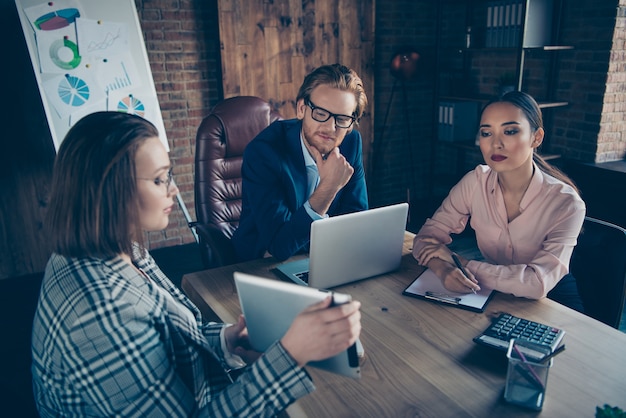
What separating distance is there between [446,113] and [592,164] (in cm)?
119

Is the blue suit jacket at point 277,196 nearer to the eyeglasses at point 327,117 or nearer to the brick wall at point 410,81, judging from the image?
the eyeglasses at point 327,117

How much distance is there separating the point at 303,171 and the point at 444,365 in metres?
1.05

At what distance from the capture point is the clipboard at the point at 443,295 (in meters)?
1.36

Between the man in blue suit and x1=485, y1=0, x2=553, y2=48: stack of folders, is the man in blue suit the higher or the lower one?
the lower one

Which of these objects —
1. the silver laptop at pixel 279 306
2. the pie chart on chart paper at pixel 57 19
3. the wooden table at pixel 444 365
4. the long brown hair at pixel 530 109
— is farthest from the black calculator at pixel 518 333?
the pie chart on chart paper at pixel 57 19

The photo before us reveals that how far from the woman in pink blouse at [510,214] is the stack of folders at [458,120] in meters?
2.34

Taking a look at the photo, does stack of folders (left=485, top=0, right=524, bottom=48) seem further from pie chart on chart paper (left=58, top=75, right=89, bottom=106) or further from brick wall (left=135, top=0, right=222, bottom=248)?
pie chart on chart paper (left=58, top=75, right=89, bottom=106)

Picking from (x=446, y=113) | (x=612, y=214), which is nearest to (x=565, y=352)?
(x=612, y=214)

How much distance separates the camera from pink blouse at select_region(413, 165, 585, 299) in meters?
1.41

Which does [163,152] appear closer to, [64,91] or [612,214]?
[64,91]

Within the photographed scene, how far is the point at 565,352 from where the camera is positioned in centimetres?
115

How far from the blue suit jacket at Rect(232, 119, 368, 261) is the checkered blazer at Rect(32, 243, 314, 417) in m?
0.73

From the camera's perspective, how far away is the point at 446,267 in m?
1.51

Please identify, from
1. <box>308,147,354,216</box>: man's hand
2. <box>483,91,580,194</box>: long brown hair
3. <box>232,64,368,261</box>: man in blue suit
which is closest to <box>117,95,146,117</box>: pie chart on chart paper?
<box>232,64,368,261</box>: man in blue suit
